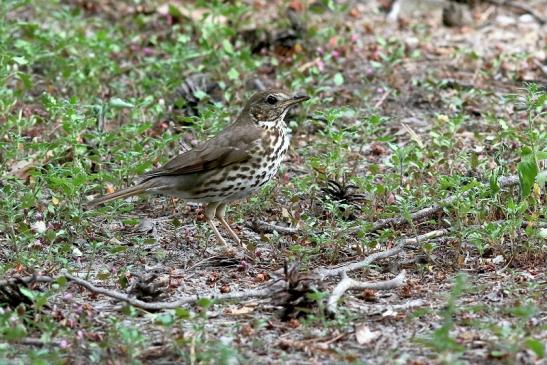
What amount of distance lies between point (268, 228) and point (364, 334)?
86.2 inches

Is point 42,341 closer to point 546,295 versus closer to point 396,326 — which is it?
point 396,326

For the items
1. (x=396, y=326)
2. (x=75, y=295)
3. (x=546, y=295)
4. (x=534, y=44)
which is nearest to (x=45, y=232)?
(x=75, y=295)

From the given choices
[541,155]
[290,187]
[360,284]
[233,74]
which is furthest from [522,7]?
[360,284]

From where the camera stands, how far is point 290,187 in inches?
329

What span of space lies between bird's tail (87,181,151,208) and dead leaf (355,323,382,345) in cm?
236

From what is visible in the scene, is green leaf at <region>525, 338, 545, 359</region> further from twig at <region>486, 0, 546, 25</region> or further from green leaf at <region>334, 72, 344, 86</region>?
twig at <region>486, 0, 546, 25</region>

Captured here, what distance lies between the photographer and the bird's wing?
7.54 meters

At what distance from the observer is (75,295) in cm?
634

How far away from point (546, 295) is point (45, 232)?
326 centimetres

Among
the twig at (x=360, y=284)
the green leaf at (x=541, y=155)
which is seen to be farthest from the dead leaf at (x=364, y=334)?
the green leaf at (x=541, y=155)

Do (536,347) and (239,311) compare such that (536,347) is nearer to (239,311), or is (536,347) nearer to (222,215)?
(239,311)

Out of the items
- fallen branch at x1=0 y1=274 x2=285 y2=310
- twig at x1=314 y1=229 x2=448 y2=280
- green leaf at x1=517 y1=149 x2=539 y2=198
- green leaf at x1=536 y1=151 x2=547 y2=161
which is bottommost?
twig at x1=314 y1=229 x2=448 y2=280

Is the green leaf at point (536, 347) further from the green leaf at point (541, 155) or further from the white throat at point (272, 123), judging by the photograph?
the white throat at point (272, 123)

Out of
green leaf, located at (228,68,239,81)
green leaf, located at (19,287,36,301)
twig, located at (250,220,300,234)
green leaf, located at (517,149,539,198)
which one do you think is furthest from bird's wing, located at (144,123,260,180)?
green leaf, located at (228,68,239,81)
